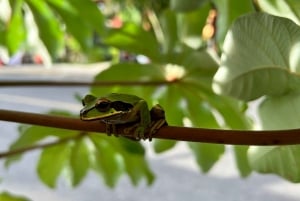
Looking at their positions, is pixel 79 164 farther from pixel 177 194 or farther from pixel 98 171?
pixel 177 194

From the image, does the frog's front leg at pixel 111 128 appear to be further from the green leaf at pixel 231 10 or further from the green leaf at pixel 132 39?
the green leaf at pixel 132 39

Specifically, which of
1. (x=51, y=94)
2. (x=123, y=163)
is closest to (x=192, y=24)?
(x=123, y=163)

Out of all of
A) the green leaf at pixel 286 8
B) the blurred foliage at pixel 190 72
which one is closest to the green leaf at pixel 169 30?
the blurred foliage at pixel 190 72

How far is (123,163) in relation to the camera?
2.86ft

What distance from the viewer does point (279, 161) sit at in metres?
0.41

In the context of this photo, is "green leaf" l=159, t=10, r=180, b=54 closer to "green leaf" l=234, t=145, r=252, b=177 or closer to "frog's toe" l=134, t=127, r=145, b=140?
"green leaf" l=234, t=145, r=252, b=177

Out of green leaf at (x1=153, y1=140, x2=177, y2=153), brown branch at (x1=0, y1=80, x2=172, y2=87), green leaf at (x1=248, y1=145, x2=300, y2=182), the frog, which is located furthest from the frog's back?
green leaf at (x1=153, y1=140, x2=177, y2=153)

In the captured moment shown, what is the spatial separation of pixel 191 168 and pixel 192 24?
35.4 inches

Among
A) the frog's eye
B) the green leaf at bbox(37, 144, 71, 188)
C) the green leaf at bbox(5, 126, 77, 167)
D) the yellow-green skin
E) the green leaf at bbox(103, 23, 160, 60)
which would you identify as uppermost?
the frog's eye

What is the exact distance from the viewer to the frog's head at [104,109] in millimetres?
334

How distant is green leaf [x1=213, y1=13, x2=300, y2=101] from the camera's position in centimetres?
37

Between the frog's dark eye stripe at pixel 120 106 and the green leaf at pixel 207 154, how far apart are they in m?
0.32

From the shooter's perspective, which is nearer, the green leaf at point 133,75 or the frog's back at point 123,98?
the frog's back at point 123,98

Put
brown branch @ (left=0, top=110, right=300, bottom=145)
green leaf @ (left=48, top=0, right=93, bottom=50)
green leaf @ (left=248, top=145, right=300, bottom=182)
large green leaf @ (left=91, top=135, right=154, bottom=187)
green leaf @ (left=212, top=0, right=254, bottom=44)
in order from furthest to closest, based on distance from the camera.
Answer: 1. large green leaf @ (left=91, top=135, right=154, bottom=187)
2. green leaf @ (left=48, top=0, right=93, bottom=50)
3. green leaf @ (left=212, top=0, right=254, bottom=44)
4. green leaf @ (left=248, top=145, right=300, bottom=182)
5. brown branch @ (left=0, top=110, right=300, bottom=145)
